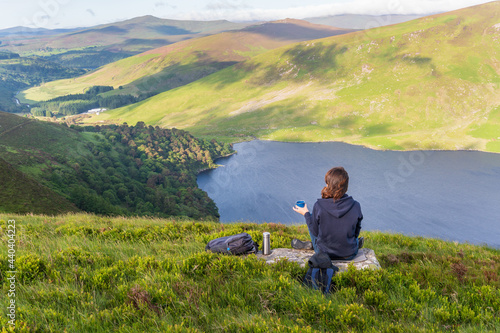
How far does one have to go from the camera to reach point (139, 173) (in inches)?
4055

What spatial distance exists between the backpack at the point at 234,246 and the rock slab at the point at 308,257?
1.38 feet

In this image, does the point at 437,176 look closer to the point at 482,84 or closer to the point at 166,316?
the point at 482,84

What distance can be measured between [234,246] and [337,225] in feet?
9.91

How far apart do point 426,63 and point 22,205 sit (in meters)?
238

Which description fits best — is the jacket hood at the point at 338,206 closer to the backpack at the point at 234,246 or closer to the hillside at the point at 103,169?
the backpack at the point at 234,246

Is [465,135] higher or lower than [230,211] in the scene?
higher

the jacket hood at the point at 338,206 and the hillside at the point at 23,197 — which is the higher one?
the jacket hood at the point at 338,206

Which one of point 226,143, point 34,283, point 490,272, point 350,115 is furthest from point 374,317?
point 350,115

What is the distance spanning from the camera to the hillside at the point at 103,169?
3172 centimetres

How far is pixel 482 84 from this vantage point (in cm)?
17350

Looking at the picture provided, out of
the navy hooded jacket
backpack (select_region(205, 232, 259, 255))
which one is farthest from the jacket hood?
backpack (select_region(205, 232, 259, 255))

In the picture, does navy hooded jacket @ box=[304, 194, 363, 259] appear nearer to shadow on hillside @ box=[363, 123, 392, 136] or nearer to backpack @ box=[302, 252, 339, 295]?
backpack @ box=[302, 252, 339, 295]

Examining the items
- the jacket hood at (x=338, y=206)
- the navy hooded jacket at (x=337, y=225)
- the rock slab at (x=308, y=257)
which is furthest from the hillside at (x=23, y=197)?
the jacket hood at (x=338, y=206)

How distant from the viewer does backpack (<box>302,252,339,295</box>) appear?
6.40m
